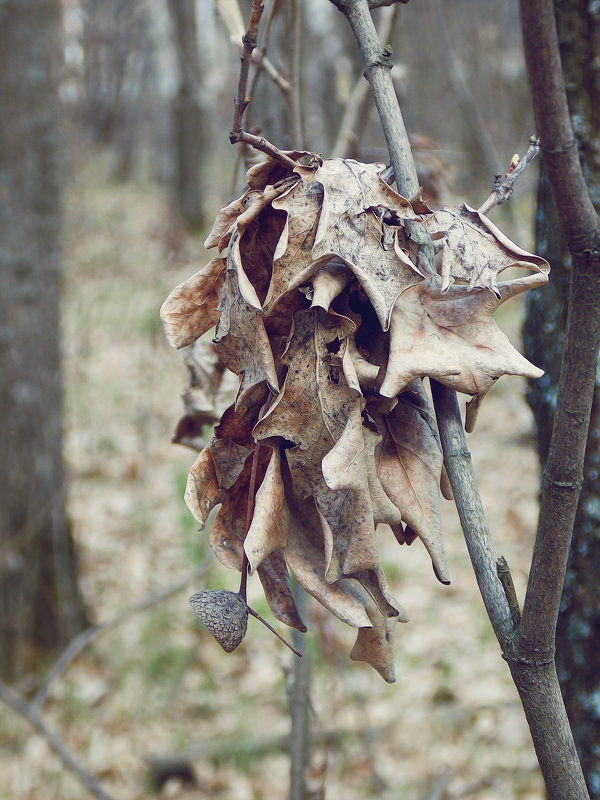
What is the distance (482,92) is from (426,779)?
15.5 feet

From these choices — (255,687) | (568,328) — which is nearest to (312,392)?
(568,328)

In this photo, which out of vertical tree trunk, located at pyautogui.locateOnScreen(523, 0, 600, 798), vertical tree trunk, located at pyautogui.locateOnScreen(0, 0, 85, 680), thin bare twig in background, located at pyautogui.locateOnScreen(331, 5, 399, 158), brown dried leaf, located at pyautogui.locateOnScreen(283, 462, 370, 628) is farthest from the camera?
vertical tree trunk, located at pyautogui.locateOnScreen(0, 0, 85, 680)

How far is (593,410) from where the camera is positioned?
1.21m

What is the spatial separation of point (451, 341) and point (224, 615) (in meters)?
0.35

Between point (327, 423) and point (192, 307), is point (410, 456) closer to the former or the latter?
point (327, 423)

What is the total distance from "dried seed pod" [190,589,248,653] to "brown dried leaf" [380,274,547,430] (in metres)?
0.28

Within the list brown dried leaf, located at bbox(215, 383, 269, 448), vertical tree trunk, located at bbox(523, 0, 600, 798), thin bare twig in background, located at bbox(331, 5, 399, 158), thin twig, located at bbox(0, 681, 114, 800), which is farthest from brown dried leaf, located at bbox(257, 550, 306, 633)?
thin twig, located at bbox(0, 681, 114, 800)

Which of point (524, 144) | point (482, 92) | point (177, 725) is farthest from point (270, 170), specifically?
point (482, 92)

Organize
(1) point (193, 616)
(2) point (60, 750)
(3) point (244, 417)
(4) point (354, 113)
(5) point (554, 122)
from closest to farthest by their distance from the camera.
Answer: (5) point (554, 122) → (3) point (244, 417) → (4) point (354, 113) → (2) point (60, 750) → (1) point (193, 616)

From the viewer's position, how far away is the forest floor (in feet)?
8.94

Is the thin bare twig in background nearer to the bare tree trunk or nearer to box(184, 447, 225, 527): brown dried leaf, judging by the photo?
the bare tree trunk

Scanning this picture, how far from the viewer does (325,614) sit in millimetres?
2650

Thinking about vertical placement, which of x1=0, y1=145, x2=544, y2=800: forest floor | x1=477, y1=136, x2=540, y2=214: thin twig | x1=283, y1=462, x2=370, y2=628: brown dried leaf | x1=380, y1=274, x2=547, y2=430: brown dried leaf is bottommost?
x1=0, y1=145, x2=544, y2=800: forest floor

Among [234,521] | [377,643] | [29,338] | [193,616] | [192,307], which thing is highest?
[29,338]
